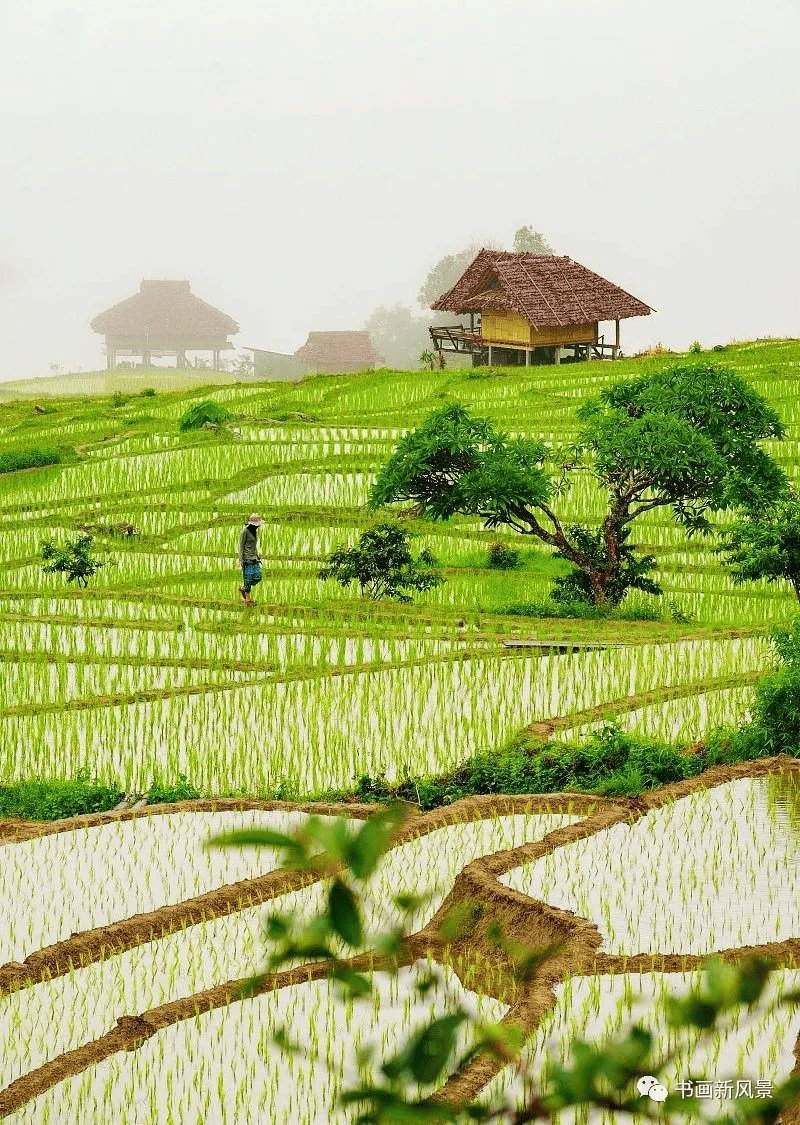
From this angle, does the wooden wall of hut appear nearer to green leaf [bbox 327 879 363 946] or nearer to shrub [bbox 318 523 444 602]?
shrub [bbox 318 523 444 602]

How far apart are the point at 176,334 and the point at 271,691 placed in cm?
4317

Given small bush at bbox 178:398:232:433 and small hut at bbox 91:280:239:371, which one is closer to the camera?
small bush at bbox 178:398:232:433

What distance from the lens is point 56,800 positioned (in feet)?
21.7

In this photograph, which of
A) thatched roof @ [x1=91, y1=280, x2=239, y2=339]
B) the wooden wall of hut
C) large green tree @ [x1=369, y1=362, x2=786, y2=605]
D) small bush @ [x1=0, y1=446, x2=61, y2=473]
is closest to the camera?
large green tree @ [x1=369, y1=362, x2=786, y2=605]

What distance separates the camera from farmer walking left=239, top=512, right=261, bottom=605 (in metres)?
10.8

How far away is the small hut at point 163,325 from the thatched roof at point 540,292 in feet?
73.8

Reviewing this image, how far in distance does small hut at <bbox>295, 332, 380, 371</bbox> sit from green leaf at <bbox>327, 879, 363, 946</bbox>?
41.3 meters

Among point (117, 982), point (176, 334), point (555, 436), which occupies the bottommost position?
point (117, 982)

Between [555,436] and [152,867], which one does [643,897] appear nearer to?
[152,867]

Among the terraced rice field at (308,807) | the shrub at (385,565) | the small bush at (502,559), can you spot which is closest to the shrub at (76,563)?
the terraced rice field at (308,807)

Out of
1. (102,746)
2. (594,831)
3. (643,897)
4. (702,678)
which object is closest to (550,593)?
(702,678)

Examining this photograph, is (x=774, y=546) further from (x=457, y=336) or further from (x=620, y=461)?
(x=457, y=336)

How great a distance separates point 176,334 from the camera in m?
50.3

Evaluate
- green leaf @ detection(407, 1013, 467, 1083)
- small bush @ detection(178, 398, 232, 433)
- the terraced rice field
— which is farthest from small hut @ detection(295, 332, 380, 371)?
A: green leaf @ detection(407, 1013, 467, 1083)
